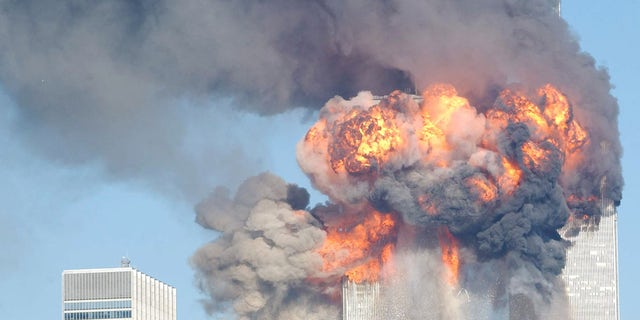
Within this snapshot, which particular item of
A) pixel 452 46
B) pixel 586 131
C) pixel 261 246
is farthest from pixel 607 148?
pixel 261 246

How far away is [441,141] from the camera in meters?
191

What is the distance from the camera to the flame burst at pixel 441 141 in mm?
186250

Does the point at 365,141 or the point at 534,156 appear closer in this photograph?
the point at 365,141

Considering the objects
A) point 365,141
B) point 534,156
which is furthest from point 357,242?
point 534,156

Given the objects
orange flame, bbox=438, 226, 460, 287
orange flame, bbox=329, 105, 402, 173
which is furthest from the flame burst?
orange flame, bbox=438, 226, 460, 287

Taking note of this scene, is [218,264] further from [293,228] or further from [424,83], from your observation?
[424,83]

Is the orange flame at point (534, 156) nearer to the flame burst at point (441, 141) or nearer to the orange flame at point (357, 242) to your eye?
the flame burst at point (441, 141)

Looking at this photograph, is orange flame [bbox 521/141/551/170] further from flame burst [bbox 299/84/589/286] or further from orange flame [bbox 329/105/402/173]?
orange flame [bbox 329/105/402/173]

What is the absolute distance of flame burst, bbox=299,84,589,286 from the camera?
18625cm

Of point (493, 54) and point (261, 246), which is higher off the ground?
point (493, 54)

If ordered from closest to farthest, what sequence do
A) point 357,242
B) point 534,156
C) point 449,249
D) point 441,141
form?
Result: point 534,156 < point 441,141 < point 357,242 < point 449,249

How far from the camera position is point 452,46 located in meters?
192

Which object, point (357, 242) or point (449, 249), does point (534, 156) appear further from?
point (357, 242)

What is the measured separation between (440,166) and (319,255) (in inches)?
535
